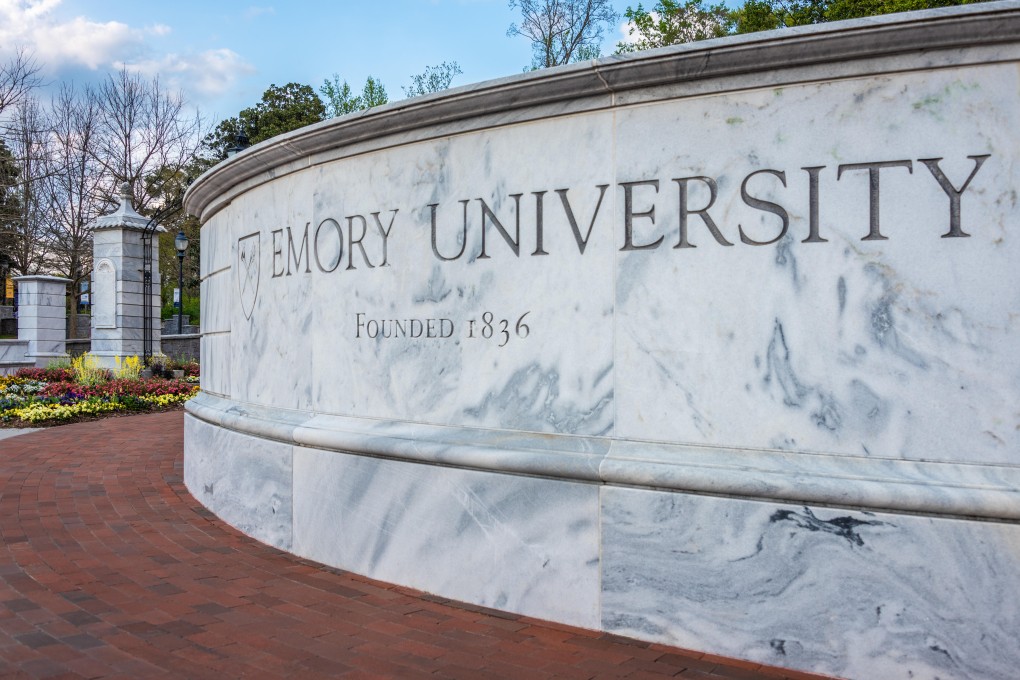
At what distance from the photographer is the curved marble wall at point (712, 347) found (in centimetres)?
293

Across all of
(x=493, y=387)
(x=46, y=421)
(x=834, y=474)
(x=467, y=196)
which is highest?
(x=467, y=196)

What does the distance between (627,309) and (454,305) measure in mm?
934

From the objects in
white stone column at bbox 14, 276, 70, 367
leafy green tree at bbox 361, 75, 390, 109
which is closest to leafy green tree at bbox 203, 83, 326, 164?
leafy green tree at bbox 361, 75, 390, 109

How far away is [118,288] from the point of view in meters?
18.1

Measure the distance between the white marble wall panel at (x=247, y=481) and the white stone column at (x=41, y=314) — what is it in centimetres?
1702

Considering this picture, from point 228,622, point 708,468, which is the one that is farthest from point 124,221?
point 708,468

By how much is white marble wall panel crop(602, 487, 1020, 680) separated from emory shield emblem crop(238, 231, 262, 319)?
308 cm

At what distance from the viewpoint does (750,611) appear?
3162 mm

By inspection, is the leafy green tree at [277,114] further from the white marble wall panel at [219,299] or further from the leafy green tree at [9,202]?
the white marble wall panel at [219,299]

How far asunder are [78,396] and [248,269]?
28.3ft

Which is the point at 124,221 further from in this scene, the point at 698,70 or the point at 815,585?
the point at 815,585

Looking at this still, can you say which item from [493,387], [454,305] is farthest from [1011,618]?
[454,305]

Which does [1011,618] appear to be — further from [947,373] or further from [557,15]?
[557,15]

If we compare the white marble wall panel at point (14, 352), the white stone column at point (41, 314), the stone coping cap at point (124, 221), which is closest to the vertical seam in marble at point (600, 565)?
the stone coping cap at point (124, 221)
